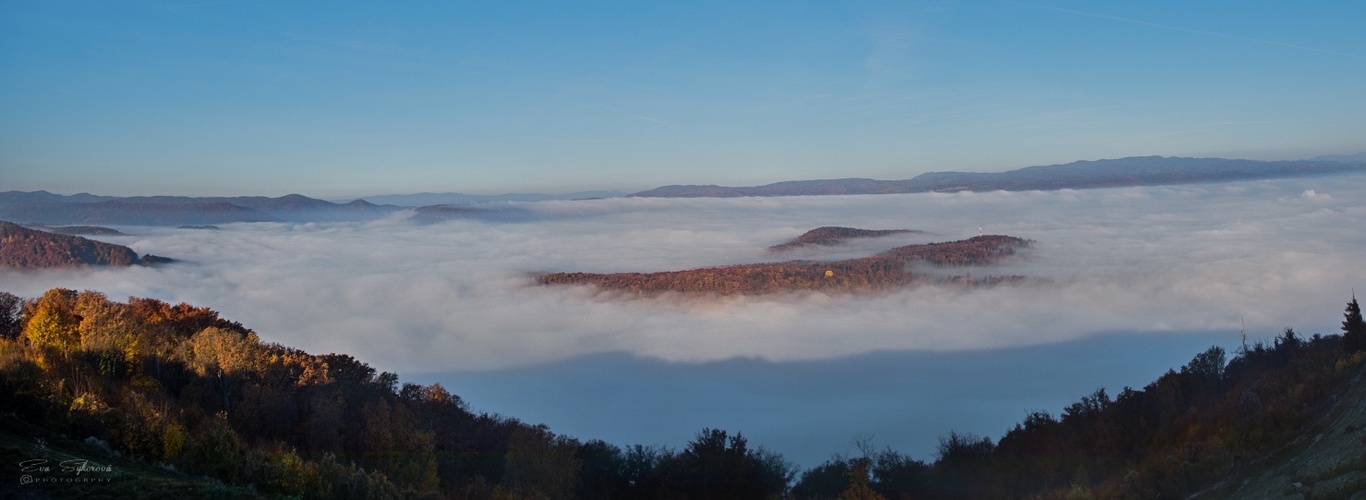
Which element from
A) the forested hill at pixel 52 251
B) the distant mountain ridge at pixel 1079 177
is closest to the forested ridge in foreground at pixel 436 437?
the forested hill at pixel 52 251

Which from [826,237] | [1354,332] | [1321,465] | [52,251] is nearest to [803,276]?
[826,237]

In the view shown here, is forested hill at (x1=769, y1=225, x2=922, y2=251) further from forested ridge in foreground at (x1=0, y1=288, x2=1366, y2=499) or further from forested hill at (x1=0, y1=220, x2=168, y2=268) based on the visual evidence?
forested hill at (x1=0, y1=220, x2=168, y2=268)

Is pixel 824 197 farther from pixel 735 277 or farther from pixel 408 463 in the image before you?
pixel 408 463

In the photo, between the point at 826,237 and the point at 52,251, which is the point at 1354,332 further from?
the point at 826,237

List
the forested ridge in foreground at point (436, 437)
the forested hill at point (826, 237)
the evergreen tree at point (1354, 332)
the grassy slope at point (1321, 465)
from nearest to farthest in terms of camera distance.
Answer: the grassy slope at point (1321, 465), the forested ridge in foreground at point (436, 437), the evergreen tree at point (1354, 332), the forested hill at point (826, 237)

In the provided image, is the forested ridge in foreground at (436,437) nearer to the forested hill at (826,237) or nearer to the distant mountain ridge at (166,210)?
the distant mountain ridge at (166,210)

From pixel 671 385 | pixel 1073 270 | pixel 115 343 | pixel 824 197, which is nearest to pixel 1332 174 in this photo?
pixel 1073 270
